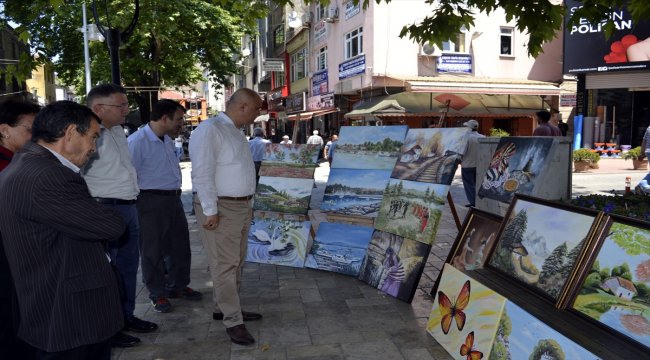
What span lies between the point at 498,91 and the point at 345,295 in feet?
52.6

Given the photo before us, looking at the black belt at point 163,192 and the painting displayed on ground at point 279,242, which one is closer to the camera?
the black belt at point 163,192

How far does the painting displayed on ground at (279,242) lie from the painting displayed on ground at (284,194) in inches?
6.4

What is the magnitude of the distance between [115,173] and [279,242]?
2.60 metres

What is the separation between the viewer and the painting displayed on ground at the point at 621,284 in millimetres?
2223

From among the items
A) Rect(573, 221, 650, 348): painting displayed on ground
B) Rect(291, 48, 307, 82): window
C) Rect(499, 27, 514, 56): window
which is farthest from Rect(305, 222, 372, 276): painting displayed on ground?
Rect(291, 48, 307, 82): window

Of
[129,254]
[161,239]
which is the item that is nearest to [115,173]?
[129,254]

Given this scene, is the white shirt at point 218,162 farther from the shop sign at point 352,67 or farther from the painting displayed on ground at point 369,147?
the shop sign at point 352,67

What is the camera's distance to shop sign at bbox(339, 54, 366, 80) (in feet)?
63.5

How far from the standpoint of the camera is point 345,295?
453 centimetres

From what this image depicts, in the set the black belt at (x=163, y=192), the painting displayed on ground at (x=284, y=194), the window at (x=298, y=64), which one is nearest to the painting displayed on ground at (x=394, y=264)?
the painting displayed on ground at (x=284, y=194)

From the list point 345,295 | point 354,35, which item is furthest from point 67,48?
point 345,295

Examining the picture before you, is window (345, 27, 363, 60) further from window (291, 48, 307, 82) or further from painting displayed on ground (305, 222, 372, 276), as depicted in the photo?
painting displayed on ground (305, 222, 372, 276)

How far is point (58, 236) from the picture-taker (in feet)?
6.14

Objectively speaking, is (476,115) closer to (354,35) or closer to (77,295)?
(354,35)
